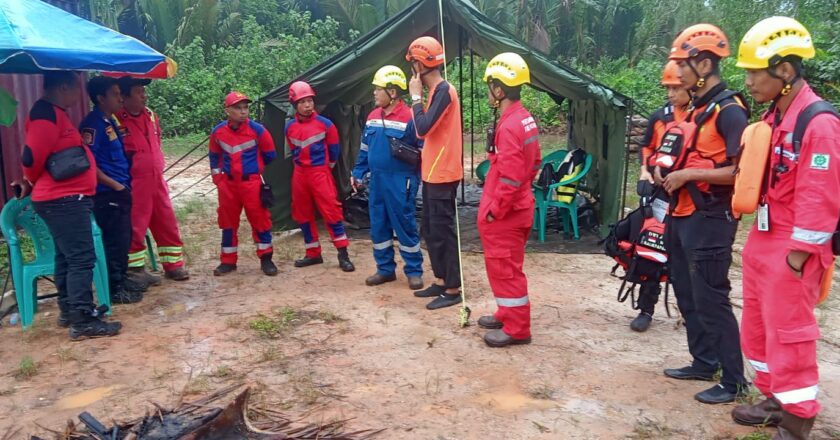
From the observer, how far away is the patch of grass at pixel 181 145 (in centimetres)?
1389

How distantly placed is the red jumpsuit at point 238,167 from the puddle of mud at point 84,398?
7.64 feet

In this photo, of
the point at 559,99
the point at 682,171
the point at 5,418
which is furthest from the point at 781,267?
the point at 559,99

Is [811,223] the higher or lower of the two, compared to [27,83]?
lower

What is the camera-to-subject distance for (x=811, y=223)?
9.16 ft

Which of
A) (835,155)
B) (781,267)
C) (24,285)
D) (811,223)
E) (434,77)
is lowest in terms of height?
(24,285)

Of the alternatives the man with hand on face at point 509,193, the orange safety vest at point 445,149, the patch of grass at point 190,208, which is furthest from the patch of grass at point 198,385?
the patch of grass at point 190,208

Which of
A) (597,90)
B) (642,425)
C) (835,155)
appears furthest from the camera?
(597,90)

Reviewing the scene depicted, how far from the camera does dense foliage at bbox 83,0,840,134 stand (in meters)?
16.2

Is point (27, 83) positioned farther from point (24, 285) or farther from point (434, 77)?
point (434, 77)

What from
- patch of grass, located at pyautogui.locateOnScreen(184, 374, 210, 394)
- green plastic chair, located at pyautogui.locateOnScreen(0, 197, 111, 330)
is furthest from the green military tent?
patch of grass, located at pyautogui.locateOnScreen(184, 374, 210, 394)

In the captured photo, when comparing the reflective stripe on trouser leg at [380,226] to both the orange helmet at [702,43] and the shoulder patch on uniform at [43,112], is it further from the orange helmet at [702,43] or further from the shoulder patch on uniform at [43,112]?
the orange helmet at [702,43]

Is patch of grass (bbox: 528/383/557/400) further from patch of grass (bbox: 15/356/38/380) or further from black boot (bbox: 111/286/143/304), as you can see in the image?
black boot (bbox: 111/286/143/304)

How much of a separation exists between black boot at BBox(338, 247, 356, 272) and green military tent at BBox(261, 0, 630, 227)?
106 centimetres

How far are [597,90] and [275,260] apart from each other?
11.4 ft
